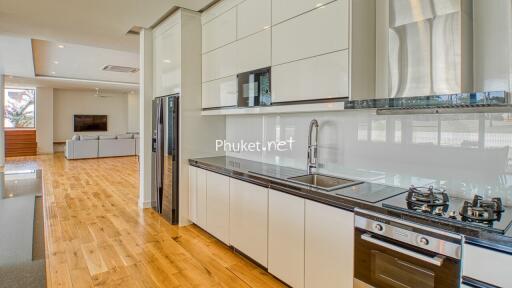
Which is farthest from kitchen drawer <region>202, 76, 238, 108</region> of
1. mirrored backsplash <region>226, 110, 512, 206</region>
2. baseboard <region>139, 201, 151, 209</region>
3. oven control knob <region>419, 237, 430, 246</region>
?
oven control knob <region>419, 237, 430, 246</region>

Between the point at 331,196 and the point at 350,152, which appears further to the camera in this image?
the point at 350,152

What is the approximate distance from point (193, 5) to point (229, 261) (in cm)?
287

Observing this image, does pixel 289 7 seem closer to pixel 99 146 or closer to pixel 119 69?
pixel 119 69

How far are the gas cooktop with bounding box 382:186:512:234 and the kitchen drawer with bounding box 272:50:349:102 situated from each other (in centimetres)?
81

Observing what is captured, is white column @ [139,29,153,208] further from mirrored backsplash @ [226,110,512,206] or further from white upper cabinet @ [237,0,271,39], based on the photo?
mirrored backsplash @ [226,110,512,206]

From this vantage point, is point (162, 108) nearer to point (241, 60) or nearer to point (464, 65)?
point (241, 60)

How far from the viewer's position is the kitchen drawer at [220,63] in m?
3.22

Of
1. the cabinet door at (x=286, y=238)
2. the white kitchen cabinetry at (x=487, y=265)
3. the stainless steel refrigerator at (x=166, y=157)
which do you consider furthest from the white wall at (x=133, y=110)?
the white kitchen cabinetry at (x=487, y=265)

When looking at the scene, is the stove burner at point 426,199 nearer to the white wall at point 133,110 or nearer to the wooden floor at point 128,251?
the wooden floor at point 128,251

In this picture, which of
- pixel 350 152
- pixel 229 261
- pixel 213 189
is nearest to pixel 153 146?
pixel 213 189

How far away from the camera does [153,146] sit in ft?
14.4

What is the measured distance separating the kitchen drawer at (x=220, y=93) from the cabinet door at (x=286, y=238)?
51.4 inches

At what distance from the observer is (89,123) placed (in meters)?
13.1

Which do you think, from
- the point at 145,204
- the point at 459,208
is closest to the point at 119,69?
the point at 145,204
